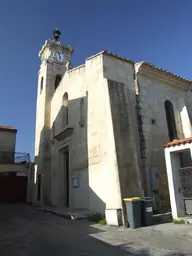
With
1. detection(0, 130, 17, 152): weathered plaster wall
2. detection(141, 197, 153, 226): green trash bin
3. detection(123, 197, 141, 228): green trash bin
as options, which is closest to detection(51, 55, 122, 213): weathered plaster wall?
detection(123, 197, 141, 228): green trash bin

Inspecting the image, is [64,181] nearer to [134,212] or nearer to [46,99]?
[46,99]

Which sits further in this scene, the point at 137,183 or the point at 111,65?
the point at 111,65

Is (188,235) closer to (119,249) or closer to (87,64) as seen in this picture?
(119,249)

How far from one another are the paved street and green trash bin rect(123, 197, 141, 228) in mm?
341

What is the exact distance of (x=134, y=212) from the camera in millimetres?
7289

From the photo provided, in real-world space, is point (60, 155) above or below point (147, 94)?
below

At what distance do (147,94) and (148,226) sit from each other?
261 inches

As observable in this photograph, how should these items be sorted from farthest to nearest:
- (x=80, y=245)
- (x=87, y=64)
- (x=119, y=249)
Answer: (x=87, y=64) → (x=80, y=245) → (x=119, y=249)

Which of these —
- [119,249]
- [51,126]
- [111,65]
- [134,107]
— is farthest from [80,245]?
[51,126]

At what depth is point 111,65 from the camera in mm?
10781

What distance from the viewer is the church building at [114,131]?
28.8 ft

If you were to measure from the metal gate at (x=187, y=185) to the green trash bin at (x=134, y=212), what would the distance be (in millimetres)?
1881

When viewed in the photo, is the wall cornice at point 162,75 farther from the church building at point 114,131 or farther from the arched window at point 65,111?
the arched window at point 65,111

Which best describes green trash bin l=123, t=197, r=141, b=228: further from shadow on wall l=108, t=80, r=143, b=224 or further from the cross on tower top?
the cross on tower top
